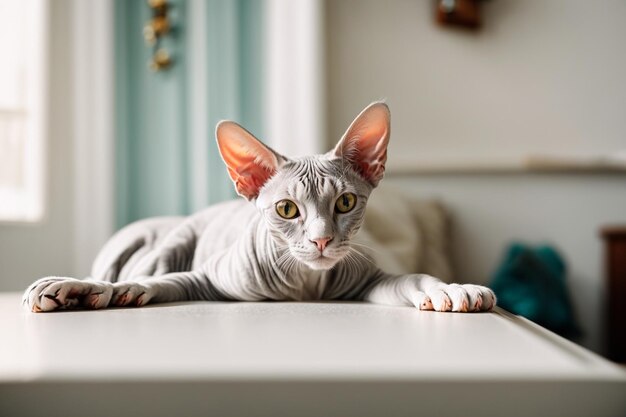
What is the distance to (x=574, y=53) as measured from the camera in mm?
2541

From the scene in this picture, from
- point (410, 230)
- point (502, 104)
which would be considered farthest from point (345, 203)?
point (502, 104)

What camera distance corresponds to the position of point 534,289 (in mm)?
2188

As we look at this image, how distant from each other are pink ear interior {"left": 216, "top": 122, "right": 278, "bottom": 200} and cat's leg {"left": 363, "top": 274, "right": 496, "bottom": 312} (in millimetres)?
278

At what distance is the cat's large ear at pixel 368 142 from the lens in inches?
38.5

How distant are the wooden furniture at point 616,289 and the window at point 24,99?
2.16 metres

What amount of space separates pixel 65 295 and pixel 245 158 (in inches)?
13.8

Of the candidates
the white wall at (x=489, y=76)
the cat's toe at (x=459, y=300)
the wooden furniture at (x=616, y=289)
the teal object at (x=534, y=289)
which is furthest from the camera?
the white wall at (x=489, y=76)

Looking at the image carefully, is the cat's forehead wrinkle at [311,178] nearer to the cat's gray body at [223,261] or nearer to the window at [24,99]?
the cat's gray body at [223,261]

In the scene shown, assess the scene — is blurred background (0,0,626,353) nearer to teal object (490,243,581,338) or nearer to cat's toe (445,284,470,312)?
teal object (490,243,581,338)

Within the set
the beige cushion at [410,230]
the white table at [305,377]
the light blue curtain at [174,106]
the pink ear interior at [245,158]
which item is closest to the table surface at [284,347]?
the white table at [305,377]

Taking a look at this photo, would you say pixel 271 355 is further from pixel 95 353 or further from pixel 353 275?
pixel 353 275

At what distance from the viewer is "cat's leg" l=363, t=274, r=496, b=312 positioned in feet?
2.90

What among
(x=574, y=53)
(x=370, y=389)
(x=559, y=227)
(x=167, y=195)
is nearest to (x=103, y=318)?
(x=370, y=389)

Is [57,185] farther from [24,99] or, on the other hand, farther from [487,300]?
[487,300]
